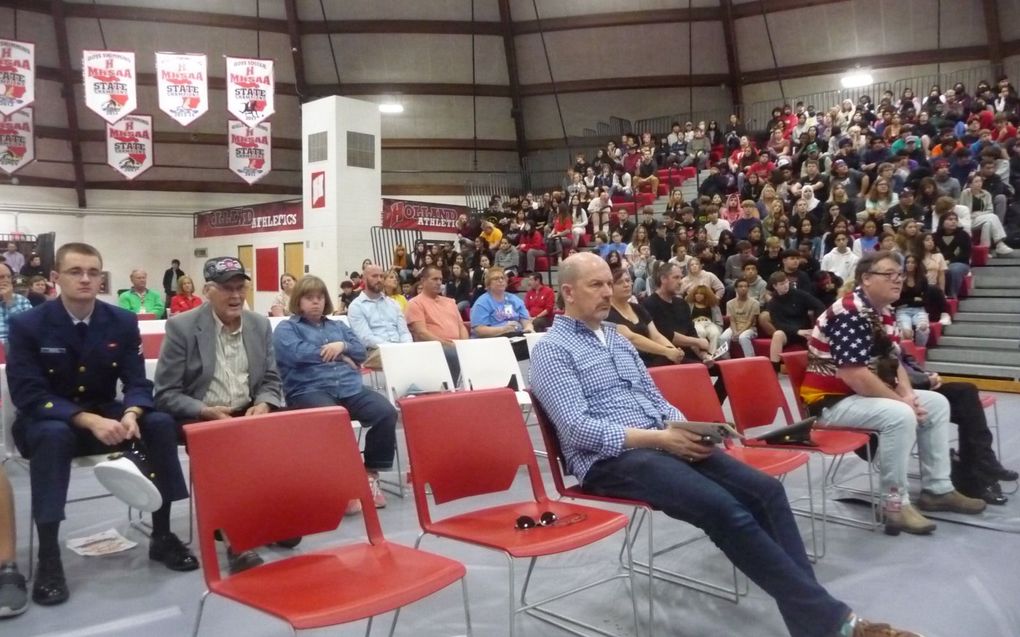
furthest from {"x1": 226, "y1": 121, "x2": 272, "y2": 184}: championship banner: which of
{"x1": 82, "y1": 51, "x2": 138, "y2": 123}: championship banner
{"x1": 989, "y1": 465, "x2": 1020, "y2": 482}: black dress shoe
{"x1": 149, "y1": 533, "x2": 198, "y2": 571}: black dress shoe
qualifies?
{"x1": 989, "y1": 465, "x2": 1020, "y2": 482}: black dress shoe

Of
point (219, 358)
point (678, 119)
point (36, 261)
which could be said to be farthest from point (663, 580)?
point (678, 119)

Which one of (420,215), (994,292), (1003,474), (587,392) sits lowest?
(1003,474)

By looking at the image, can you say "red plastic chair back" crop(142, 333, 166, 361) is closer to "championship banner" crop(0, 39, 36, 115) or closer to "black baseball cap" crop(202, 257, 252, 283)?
"black baseball cap" crop(202, 257, 252, 283)

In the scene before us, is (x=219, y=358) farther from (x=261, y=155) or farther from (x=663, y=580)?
(x=261, y=155)

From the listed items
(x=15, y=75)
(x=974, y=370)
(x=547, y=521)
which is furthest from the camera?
(x=15, y=75)

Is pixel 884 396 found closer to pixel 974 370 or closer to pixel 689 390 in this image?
pixel 689 390

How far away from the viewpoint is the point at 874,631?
2.01m

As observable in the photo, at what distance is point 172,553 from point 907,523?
3012mm

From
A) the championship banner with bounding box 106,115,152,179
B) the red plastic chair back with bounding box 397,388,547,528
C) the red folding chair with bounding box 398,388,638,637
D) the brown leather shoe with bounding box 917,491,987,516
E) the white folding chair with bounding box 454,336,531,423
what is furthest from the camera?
the championship banner with bounding box 106,115,152,179

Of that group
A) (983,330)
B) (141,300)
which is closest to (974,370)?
(983,330)

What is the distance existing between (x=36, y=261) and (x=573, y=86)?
11306mm

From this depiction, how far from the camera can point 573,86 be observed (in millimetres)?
17531

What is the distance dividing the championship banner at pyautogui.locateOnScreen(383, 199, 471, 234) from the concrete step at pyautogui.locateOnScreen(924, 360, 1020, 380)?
10360mm

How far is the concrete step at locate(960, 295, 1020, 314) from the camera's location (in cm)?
782
